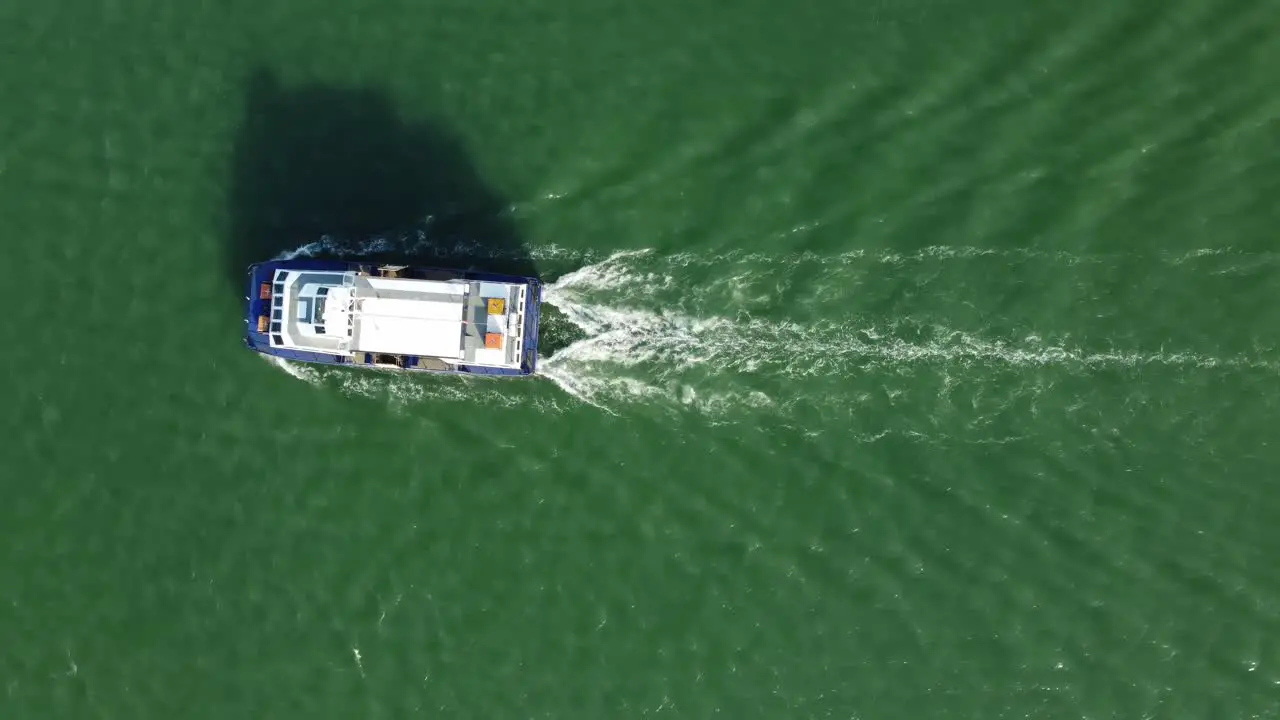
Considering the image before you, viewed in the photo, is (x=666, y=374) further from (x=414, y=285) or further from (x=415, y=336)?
(x=414, y=285)

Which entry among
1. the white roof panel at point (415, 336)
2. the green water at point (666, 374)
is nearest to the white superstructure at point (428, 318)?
the white roof panel at point (415, 336)

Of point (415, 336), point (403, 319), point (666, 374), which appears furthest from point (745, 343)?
point (403, 319)

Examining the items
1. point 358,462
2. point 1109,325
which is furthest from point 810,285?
point 358,462

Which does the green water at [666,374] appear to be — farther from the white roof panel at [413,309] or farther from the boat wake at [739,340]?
the white roof panel at [413,309]

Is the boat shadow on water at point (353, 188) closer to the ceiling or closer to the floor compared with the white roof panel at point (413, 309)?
closer to the ceiling

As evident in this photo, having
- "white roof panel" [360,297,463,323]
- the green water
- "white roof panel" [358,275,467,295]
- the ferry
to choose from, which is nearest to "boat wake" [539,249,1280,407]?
the green water

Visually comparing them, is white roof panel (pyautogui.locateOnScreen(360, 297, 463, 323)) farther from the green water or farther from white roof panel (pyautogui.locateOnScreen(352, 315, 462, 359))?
the green water
